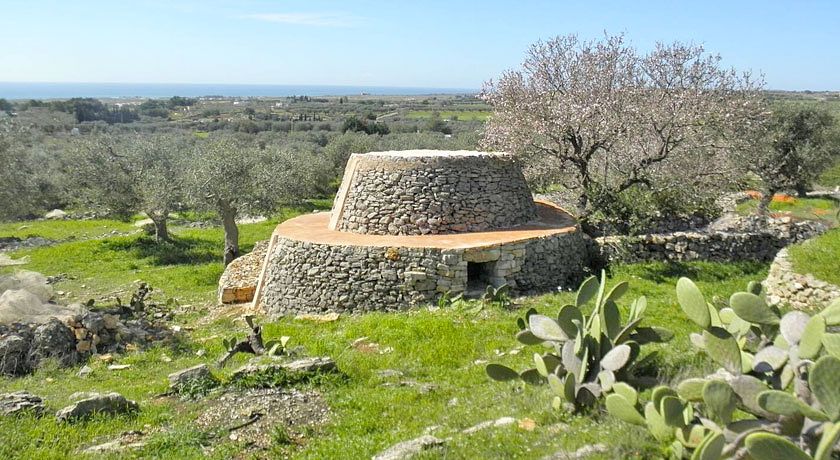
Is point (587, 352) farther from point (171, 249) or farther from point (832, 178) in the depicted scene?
point (832, 178)

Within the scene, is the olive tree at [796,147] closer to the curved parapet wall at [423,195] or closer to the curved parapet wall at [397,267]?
the curved parapet wall at [423,195]

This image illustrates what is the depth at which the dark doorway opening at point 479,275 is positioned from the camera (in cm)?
1303

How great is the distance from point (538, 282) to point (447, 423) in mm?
7850

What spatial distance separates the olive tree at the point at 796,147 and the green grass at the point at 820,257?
52.3ft

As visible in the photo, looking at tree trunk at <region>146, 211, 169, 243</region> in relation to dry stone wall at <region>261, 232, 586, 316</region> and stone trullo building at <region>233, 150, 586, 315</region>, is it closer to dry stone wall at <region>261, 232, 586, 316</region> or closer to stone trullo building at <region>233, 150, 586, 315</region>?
stone trullo building at <region>233, 150, 586, 315</region>

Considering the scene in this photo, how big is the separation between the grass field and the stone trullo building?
0.91 meters

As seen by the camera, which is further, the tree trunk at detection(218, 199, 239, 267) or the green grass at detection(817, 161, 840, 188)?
the green grass at detection(817, 161, 840, 188)

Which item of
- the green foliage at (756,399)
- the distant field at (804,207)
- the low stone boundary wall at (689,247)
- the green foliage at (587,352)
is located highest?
the green foliage at (756,399)

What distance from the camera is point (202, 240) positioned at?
25.2 metres

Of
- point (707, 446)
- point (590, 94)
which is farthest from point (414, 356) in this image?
point (590, 94)

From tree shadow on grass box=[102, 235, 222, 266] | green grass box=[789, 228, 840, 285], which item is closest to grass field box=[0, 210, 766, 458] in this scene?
green grass box=[789, 228, 840, 285]

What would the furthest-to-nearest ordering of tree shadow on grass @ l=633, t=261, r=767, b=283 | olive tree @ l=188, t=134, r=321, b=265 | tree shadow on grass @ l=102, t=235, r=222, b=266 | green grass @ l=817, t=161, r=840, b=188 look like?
green grass @ l=817, t=161, r=840, b=188 < tree shadow on grass @ l=102, t=235, r=222, b=266 < olive tree @ l=188, t=134, r=321, b=265 < tree shadow on grass @ l=633, t=261, r=767, b=283

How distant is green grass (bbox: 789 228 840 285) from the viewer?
11.1 metres

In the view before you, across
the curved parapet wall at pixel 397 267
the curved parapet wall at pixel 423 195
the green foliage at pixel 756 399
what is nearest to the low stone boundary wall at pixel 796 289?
the curved parapet wall at pixel 397 267
